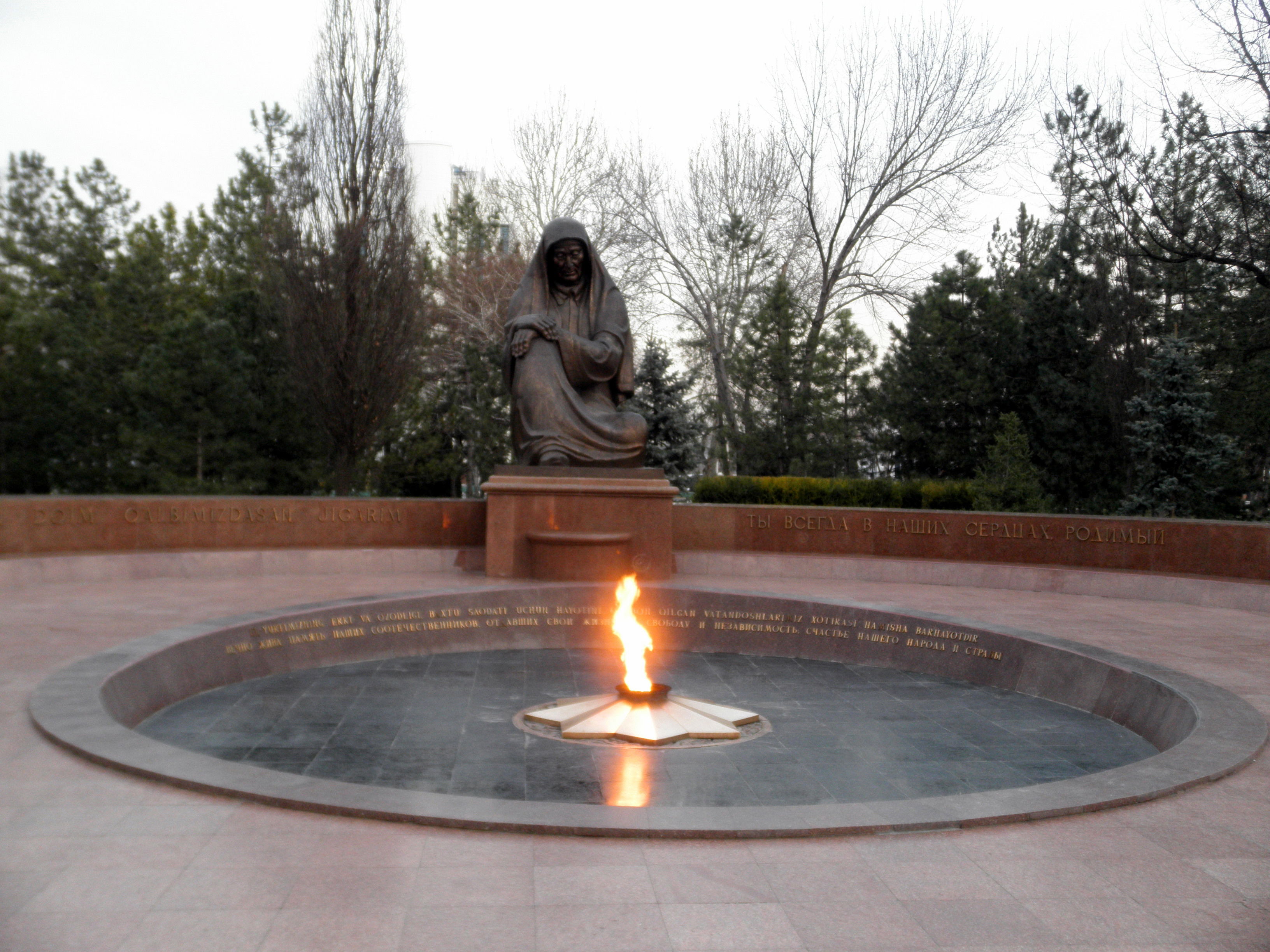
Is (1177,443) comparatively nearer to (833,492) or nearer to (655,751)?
(833,492)

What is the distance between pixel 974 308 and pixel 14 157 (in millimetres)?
22699

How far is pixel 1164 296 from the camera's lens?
24.9 meters

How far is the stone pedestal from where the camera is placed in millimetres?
10992

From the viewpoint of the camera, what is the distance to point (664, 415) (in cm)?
2294

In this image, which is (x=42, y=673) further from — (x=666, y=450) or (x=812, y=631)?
(x=666, y=450)

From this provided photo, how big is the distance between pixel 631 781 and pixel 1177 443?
658 inches

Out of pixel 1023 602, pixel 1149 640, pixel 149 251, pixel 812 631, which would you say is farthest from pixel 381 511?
pixel 149 251

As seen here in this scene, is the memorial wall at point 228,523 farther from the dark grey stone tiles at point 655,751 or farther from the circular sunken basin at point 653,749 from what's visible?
the dark grey stone tiles at point 655,751

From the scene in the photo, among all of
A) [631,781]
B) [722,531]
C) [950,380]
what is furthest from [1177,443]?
[631,781]

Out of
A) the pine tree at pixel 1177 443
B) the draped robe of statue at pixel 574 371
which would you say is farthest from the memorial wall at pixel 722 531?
the pine tree at pixel 1177 443

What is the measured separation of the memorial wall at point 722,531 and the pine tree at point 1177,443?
7.21 m

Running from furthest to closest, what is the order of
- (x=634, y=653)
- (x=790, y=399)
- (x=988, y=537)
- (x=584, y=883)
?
(x=790, y=399) < (x=988, y=537) < (x=634, y=653) < (x=584, y=883)

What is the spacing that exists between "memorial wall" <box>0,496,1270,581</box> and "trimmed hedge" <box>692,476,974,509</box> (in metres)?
2.95

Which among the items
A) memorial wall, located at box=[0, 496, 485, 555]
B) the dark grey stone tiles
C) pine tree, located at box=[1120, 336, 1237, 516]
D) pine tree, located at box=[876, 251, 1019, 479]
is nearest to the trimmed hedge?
pine tree, located at box=[1120, 336, 1237, 516]
